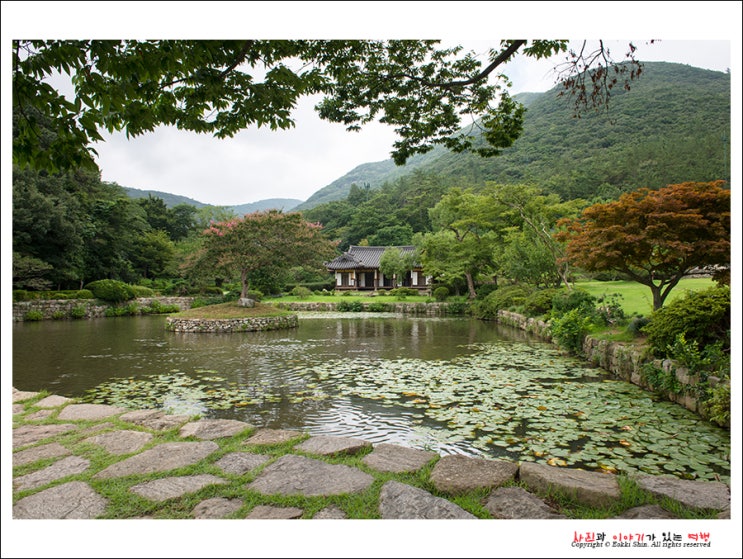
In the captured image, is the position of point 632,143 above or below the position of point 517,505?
above

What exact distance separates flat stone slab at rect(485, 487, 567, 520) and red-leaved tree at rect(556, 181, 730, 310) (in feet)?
16.7

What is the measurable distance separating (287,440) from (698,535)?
2348 millimetres

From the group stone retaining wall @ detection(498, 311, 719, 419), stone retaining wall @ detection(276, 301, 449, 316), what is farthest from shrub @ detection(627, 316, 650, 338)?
stone retaining wall @ detection(276, 301, 449, 316)

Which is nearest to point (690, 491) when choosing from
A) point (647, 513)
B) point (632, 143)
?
point (647, 513)

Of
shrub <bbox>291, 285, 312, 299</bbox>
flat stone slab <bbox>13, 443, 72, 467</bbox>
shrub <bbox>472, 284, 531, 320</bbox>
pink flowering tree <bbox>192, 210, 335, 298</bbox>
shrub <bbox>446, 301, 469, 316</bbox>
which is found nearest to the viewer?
flat stone slab <bbox>13, 443, 72, 467</bbox>

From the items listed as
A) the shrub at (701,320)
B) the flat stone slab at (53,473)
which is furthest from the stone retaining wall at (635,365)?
the flat stone slab at (53,473)

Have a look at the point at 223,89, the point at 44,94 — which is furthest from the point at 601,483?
the point at 44,94

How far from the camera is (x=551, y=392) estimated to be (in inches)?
197

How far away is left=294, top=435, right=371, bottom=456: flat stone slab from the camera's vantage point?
2693 mm

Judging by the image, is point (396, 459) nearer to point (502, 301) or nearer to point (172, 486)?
point (172, 486)

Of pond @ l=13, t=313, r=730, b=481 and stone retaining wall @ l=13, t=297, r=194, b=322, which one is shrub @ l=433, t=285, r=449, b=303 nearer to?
pond @ l=13, t=313, r=730, b=481

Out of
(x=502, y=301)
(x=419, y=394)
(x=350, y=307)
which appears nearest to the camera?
(x=419, y=394)

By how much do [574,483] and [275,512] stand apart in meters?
1.56

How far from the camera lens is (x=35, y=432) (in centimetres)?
314
